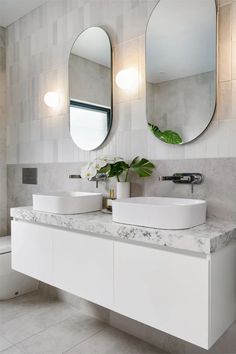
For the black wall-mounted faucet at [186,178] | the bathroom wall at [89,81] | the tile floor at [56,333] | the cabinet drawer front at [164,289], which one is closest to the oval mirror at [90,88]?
the bathroom wall at [89,81]

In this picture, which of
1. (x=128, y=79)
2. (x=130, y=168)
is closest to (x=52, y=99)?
(x=128, y=79)

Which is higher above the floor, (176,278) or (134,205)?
(134,205)

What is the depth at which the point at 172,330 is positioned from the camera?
1.41 meters

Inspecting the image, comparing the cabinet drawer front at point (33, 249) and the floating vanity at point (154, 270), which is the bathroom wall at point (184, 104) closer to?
the floating vanity at point (154, 270)

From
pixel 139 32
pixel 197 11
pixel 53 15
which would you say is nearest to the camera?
pixel 197 11

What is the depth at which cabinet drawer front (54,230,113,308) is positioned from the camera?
1.66 meters

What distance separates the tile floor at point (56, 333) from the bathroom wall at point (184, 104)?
4.69ft

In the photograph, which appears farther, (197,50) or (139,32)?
(139,32)

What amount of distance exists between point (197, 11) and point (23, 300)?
2.63 metres

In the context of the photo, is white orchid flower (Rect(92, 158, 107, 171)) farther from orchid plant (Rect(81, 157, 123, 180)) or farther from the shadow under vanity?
the shadow under vanity

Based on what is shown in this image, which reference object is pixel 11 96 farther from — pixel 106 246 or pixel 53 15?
pixel 106 246

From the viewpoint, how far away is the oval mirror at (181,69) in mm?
1728

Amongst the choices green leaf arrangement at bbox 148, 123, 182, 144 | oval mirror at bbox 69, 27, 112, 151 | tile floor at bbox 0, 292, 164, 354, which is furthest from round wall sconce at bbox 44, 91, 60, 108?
tile floor at bbox 0, 292, 164, 354

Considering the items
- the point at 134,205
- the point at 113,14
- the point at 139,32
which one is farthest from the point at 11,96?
the point at 134,205
